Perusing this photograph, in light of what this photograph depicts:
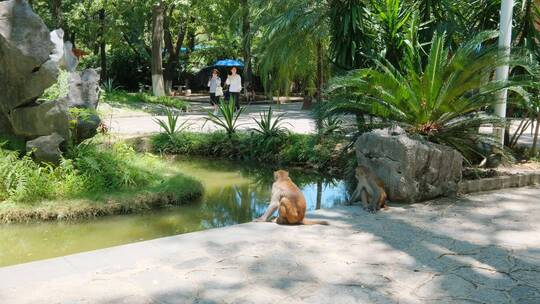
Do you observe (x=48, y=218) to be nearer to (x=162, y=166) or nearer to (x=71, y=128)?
(x=71, y=128)

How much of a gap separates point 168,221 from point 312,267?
12.0ft

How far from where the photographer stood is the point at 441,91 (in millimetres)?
7504

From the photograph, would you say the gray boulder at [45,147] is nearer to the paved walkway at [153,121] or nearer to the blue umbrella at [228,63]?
the paved walkway at [153,121]

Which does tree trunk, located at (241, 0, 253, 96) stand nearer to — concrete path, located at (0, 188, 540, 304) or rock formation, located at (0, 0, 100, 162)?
rock formation, located at (0, 0, 100, 162)

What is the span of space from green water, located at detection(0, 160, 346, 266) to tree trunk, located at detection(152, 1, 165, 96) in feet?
45.7

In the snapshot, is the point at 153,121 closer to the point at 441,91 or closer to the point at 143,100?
the point at 143,100

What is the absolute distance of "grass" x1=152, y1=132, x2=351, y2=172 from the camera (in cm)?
1135

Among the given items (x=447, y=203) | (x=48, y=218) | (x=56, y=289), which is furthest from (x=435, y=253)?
(x=48, y=218)

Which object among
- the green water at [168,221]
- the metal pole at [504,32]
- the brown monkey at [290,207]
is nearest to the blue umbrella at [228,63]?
the green water at [168,221]

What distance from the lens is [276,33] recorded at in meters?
12.4

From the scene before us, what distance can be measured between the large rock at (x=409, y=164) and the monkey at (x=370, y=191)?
25 centimetres

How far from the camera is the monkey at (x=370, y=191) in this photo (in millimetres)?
6363

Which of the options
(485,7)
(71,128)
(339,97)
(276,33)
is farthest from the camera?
(276,33)

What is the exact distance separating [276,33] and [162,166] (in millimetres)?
4380
